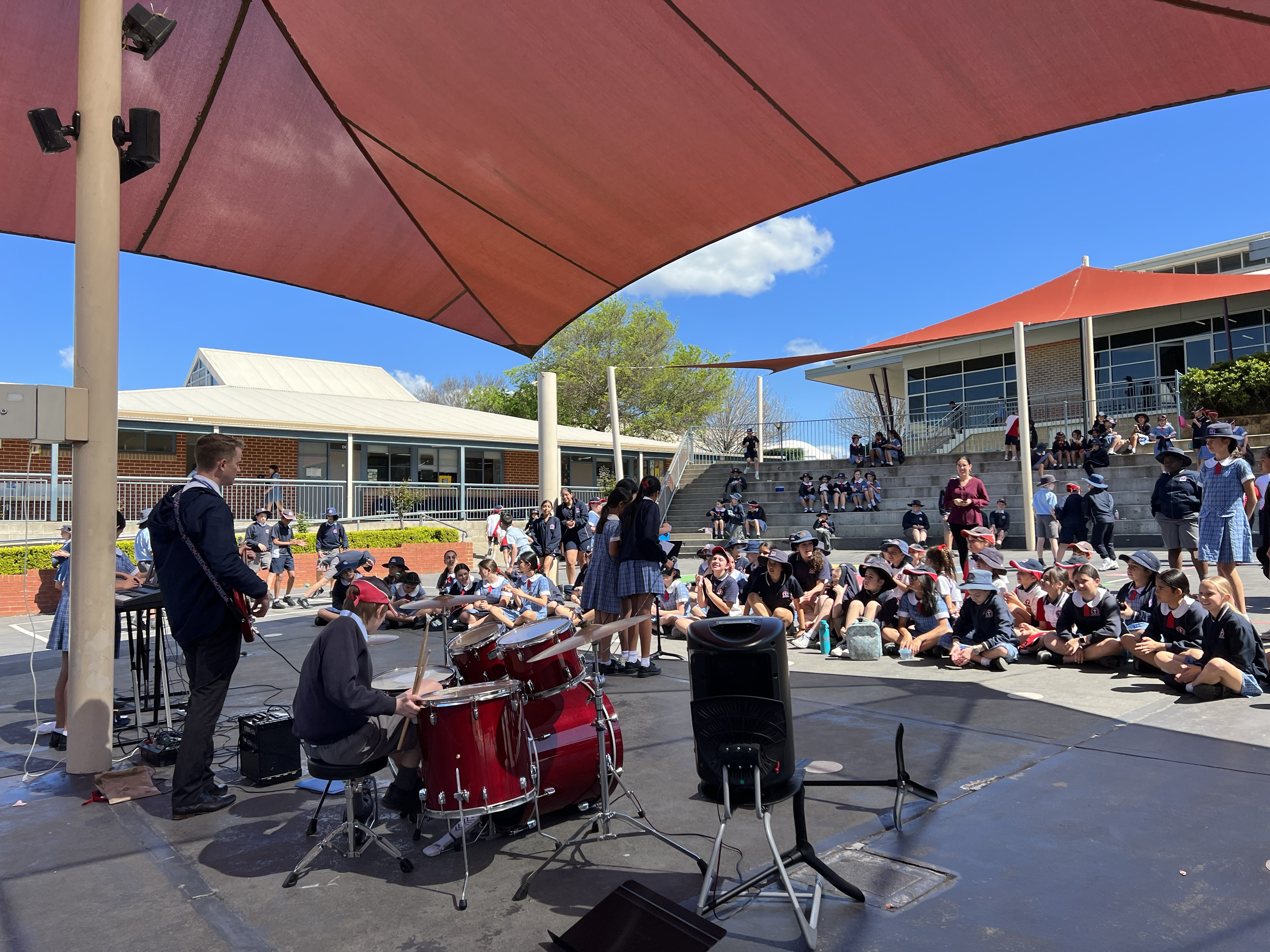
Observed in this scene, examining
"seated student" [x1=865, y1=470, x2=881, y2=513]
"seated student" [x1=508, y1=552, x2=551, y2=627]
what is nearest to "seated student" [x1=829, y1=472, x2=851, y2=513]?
"seated student" [x1=865, y1=470, x2=881, y2=513]

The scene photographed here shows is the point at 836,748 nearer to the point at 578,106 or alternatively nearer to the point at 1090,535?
the point at 578,106

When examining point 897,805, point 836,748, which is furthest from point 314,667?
point 836,748

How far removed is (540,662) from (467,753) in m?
0.63

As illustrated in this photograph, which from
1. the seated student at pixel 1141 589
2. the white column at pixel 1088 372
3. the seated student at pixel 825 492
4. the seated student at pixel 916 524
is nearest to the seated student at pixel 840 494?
the seated student at pixel 825 492

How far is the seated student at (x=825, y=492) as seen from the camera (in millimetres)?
21562

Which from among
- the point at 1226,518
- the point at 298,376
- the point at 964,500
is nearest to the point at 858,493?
the point at 964,500

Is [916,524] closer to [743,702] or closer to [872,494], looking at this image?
[872,494]

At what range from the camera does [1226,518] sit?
780cm

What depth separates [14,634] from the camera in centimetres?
1234

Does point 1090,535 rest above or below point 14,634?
above

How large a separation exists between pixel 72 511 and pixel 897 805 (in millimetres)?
4697

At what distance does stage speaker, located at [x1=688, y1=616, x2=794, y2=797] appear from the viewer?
3184 millimetres

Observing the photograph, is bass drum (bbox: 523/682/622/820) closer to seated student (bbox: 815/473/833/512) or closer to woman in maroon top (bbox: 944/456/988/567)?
woman in maroon top (bbox: 944/456/988/567)

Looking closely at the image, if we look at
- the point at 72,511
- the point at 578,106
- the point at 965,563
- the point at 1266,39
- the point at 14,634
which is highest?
the point at 578,106
